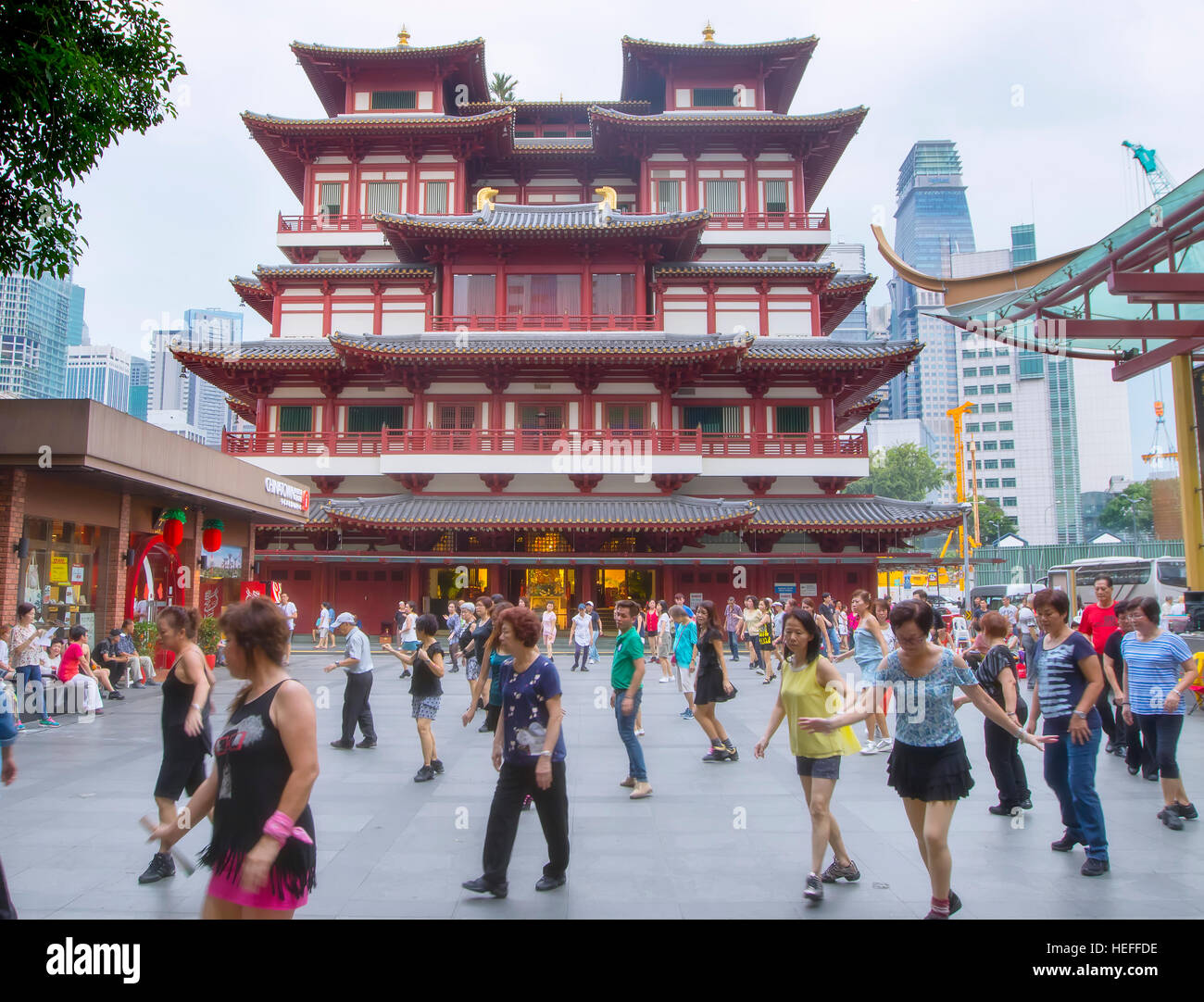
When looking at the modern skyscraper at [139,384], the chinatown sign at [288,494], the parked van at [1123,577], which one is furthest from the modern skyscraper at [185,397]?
the parked van at [1123,577]

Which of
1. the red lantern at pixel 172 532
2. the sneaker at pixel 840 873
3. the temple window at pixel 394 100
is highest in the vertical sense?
the temple window at pixel 394 100

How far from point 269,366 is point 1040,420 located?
400ft

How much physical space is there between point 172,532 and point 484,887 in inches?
559

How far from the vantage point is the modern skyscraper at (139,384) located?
121713 mm

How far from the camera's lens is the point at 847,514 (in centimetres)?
2859

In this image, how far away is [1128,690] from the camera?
7180mm

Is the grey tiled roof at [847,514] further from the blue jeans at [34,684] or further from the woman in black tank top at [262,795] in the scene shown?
the woman in black tank top at [262,795]

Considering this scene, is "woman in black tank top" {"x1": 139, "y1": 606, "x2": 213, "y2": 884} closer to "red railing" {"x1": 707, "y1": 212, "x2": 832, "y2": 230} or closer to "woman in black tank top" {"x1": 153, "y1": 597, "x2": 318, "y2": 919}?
"woman in black tank top" {"x1": 153, "y1": 597, "x2": 318, "y2": 919}

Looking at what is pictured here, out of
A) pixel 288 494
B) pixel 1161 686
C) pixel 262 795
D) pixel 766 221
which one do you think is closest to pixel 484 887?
pixel 262 795

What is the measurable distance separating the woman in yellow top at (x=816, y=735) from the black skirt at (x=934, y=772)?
1.46 ft

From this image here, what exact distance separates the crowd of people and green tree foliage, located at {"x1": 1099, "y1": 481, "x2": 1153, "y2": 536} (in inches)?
3086

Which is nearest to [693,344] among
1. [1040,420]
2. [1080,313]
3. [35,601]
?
[1080,313]

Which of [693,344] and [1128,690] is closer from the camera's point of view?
[1128,690]
